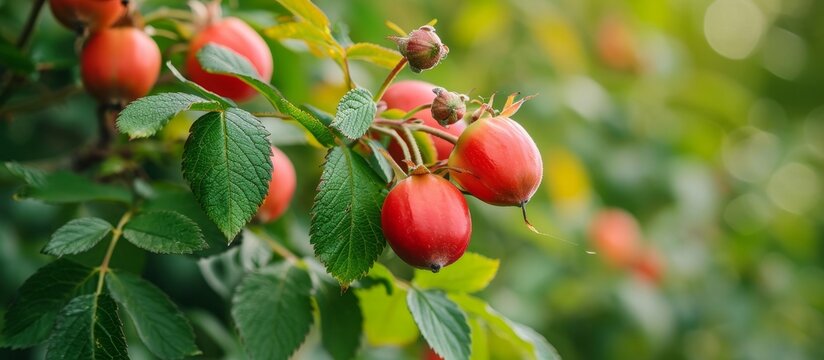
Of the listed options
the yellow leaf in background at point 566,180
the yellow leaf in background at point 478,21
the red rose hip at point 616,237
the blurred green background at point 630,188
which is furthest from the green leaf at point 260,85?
the red rose hip at point 616,237

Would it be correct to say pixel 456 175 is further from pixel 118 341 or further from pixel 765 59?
pixel 765 59

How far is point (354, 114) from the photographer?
663mm

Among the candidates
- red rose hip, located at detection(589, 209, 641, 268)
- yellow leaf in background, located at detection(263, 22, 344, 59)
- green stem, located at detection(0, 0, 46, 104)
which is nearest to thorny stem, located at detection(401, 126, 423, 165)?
yellow leaf in background, located at detection(263, 22, 344, 59)

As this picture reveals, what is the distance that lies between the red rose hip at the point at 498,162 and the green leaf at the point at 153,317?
28 centimetres

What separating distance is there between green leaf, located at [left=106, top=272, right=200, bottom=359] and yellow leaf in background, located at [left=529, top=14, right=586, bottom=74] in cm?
145

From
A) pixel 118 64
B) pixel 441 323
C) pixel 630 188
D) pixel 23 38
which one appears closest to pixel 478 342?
pixel 441 323

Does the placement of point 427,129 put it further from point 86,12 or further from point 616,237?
point 616,237

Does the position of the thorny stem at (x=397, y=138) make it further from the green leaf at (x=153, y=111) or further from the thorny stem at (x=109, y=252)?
the thorny stem at (x=109, y=252)

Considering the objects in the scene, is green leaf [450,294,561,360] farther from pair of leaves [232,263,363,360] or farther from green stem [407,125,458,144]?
green stem [407,125,458,144]

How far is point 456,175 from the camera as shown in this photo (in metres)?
0.70

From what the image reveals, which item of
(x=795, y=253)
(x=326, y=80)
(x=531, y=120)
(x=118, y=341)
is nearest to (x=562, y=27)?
(x=531, y=120)

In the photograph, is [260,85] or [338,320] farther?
[338,320]

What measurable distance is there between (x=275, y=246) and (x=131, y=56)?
0.25 meters

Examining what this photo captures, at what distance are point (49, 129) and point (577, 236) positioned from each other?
1278 mm
